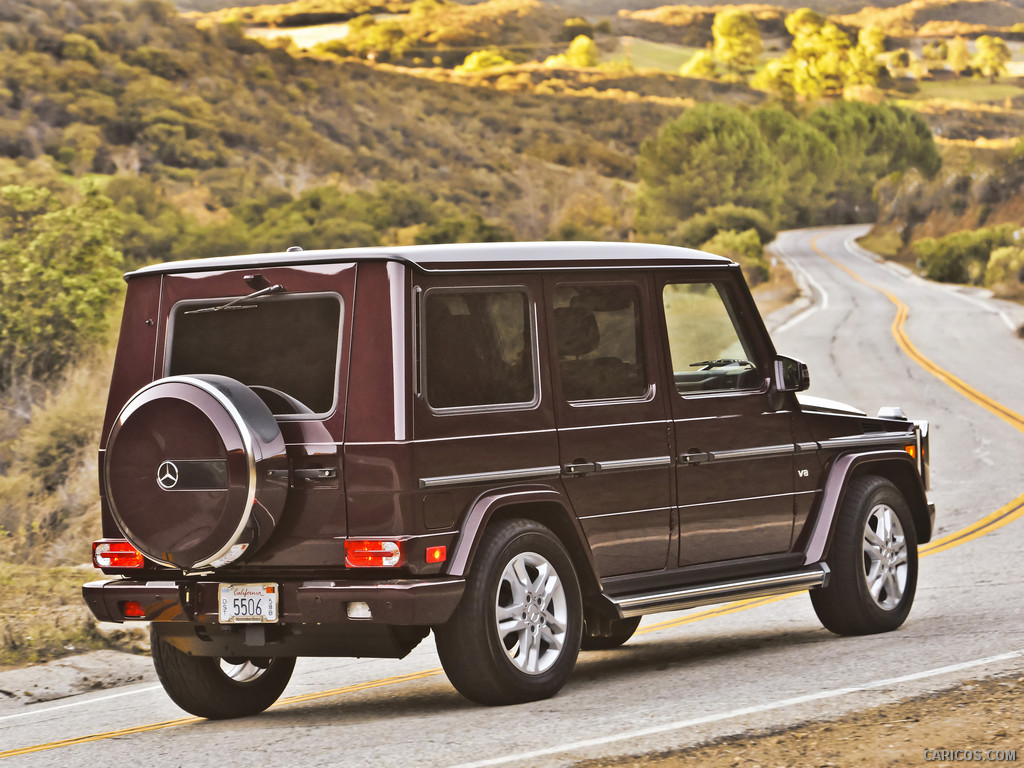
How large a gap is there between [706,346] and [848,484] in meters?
1.56

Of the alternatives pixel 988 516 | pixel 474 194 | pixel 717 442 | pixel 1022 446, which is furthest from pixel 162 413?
pixel 474 194

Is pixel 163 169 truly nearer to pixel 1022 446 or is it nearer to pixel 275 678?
pixel 1022 446

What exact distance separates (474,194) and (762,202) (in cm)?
2260

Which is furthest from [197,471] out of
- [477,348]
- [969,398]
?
[969,398]

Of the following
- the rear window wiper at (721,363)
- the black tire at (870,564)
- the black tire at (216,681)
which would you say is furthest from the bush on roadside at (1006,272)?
the black tire at (216,681)

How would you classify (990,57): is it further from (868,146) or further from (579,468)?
(579,468)

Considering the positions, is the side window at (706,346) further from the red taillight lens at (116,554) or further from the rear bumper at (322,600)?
the red taillight lens at (116,554)

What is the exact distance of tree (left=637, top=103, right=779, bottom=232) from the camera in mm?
94500

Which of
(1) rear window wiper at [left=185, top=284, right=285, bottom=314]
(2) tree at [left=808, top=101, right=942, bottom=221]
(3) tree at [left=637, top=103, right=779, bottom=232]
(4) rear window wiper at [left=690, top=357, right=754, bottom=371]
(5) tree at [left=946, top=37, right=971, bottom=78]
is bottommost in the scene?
(4) rear window wiper at [left=690, top=357, right=754, bottom=371]

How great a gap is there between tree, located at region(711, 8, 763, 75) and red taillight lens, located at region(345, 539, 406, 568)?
534ft

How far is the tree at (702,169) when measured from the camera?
310ft

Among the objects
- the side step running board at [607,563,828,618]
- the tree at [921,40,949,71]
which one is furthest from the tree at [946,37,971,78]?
the side step running board at [607,563,828,618]

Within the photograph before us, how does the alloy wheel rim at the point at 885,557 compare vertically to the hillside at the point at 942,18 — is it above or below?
below

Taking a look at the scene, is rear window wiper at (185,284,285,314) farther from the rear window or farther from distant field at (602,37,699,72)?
distant field at (602,37,699,72)
